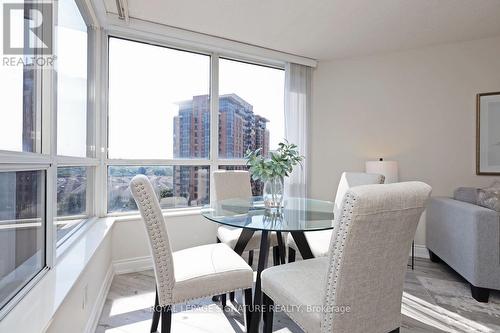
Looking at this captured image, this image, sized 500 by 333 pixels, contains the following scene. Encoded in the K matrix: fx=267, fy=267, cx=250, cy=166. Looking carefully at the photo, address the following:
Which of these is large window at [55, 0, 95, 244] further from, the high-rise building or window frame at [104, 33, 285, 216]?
the high-rise building

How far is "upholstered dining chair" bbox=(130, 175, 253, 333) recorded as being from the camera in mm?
1328

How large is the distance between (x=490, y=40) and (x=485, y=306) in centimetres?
288

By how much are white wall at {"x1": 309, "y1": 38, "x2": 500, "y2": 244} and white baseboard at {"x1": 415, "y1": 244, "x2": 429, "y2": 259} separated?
0.29 ft

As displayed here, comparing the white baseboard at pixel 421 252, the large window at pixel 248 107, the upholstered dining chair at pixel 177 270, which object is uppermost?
the large window at pixel 248 107

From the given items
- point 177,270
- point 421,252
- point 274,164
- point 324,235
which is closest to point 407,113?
point 421,252

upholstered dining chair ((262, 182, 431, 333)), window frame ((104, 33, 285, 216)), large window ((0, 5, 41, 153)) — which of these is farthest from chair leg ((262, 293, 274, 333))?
window frame ((104, 33, 285, 216))

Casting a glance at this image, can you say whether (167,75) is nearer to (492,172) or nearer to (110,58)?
(110,58)

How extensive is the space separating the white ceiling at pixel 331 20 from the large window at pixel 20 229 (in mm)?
1926

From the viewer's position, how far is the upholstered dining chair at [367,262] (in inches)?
37.2

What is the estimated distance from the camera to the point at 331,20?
2648mm

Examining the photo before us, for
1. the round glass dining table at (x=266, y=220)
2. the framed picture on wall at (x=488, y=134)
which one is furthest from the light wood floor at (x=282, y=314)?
the framed picture on wall at (x=488, y=134)

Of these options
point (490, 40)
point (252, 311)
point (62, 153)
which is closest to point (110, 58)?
point (62, 153)

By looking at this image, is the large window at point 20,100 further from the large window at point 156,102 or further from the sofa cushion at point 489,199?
the sofa cushion at point 489,199

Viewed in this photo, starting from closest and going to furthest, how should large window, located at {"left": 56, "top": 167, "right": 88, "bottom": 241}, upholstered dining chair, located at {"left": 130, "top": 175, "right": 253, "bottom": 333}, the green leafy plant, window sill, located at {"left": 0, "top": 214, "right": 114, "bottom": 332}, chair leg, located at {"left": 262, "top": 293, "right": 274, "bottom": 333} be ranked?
window sill, located at {"left": 0, "top": 214, "right": 114, "bottom": 332}
upholstered dining chair, located at {"left": 130, "top": 175, "right": 253, "bottom": 333}
chair leg, located at {"left": 262, "top": 293, "right": 274, "bottom": 333}
large window, located at {"left": 56, "top": 167, "right": 88, "bottom": 241}
the green leafy plant
